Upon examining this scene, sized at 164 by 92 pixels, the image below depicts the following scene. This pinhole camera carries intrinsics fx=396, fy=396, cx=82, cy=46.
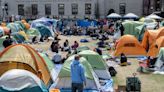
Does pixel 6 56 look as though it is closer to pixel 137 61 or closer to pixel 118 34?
pixel 137 61

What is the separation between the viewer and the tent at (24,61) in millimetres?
15812

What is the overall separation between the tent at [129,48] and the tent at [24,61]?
361 inches

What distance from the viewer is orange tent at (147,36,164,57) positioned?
22.8 meters

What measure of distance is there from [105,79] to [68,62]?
2287mm

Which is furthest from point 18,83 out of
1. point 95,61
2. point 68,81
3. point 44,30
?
point 44,30

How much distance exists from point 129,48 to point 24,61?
1089cm

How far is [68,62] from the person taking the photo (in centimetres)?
1658

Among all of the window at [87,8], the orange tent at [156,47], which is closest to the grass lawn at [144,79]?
the orange tent at [156,47]

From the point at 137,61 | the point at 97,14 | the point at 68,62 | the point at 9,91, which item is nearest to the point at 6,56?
the point at 68,62

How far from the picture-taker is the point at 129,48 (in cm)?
2539

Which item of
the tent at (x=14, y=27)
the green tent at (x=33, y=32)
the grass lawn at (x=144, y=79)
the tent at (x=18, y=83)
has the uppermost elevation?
the tent at (x=18, y=83)

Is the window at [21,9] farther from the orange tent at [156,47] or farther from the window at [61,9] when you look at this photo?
the orange tent at [156,47]

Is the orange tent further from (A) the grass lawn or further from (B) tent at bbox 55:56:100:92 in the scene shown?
(B) tent at bbox 55:56:100:92

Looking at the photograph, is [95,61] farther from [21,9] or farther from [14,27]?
[21,9]
